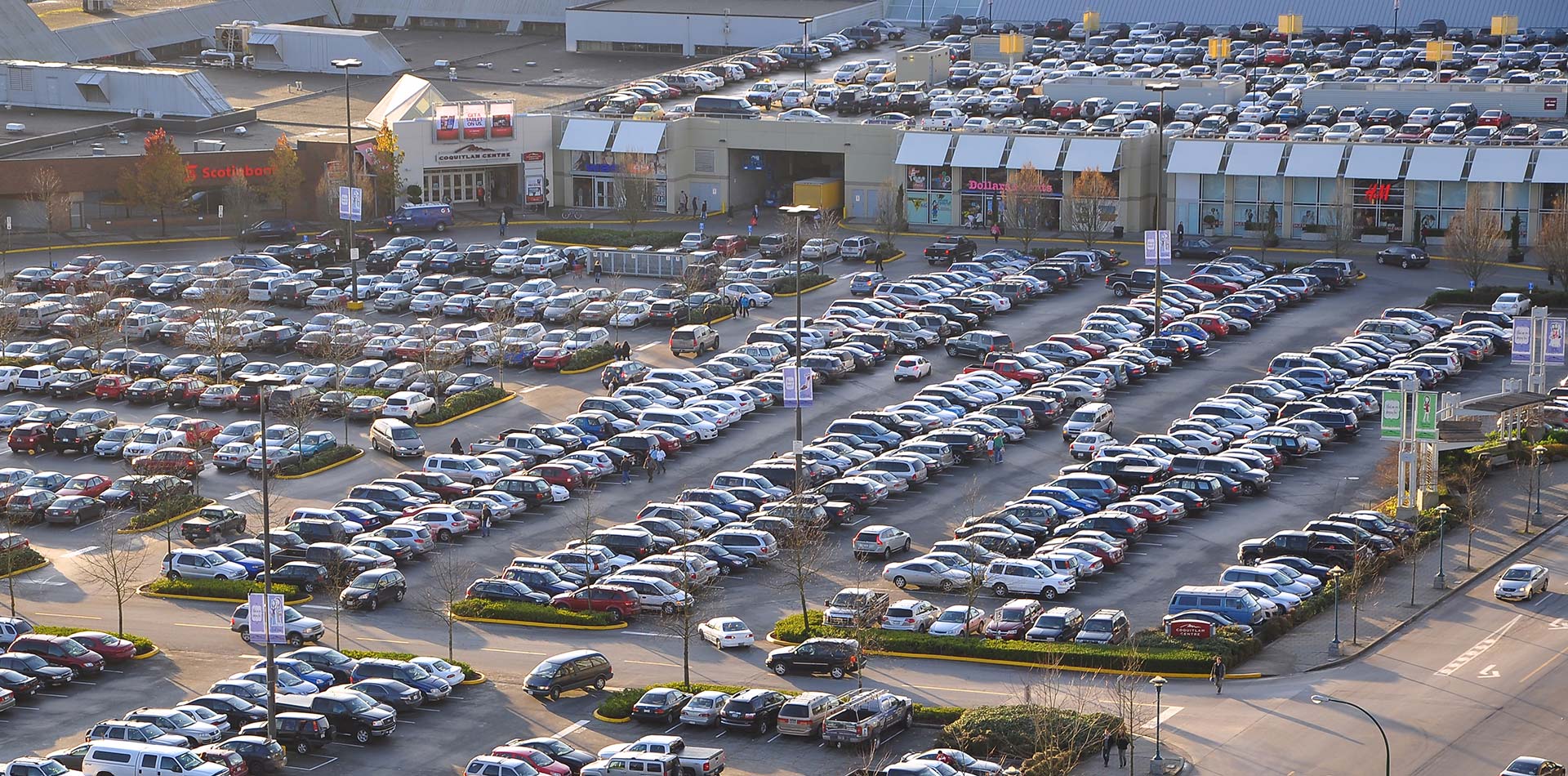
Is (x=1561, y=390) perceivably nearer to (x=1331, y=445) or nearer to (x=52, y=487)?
(x=1331, y=445)

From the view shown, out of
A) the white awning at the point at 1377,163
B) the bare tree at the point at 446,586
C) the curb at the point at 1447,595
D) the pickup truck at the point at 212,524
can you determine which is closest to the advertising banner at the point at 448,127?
the white awning at the point at 1377,163

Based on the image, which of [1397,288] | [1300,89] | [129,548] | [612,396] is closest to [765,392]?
[612,396]

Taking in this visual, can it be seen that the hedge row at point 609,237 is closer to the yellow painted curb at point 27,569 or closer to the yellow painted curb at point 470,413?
the yellow painted curb at point 470,413

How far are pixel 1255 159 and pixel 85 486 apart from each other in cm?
5900

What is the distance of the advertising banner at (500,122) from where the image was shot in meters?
122

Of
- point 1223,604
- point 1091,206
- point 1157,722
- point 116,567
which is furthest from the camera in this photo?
point 1091,206

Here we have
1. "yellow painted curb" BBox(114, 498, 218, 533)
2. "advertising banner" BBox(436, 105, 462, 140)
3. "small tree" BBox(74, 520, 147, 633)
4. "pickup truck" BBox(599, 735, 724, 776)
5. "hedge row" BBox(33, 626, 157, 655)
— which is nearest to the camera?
"pickup truck" BBox(599, 735, 724, 776)

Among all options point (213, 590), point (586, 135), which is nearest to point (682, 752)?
point (213, 590)

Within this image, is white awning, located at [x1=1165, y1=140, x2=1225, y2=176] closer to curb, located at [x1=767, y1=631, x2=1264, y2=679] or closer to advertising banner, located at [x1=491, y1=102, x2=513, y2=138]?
advertising banner, located at [x1=491, y1=102, x2=513, y2=138]

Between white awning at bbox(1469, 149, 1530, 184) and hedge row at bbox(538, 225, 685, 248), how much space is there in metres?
36.9

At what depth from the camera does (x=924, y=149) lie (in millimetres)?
117625

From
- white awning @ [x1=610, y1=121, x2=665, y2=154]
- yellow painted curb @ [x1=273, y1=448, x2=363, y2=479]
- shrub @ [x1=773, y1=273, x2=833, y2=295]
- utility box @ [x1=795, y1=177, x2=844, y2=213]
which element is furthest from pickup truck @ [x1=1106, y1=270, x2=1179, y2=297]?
yellow painted curb @ [x1=273, y1=448, x2=363, y2=479]

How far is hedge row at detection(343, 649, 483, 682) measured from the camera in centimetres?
5886

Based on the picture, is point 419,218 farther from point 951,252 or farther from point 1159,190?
point 1159,190
